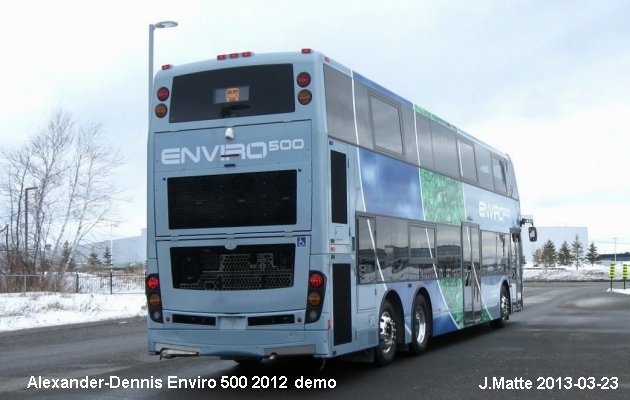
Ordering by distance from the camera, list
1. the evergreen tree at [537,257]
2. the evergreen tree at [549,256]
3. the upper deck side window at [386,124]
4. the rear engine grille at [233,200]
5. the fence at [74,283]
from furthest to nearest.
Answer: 1. the evergreen tree at [537,257]
2. the evergreen tree at [549,256]
3. the fence at [74,283]
4. the upper deck side window at [386,124]
5. the rear engine grille at [233,200]

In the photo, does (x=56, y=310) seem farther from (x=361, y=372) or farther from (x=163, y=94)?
(x=361, y=372)

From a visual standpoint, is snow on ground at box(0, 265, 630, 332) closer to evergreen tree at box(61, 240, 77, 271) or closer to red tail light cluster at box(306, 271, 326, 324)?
evergreen tree at box(61, 240, 77, 271)

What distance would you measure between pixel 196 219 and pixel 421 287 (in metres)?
4.58

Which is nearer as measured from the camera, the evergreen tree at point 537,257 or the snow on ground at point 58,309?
the snow on ground at point 58,309

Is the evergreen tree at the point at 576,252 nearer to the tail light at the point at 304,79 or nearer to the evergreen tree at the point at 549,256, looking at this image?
the evergreen tree at the point at 549,256

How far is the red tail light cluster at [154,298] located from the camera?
939 cm

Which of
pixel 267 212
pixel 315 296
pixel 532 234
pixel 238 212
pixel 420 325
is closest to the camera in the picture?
pixel 315 296

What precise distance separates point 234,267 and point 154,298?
1.25m

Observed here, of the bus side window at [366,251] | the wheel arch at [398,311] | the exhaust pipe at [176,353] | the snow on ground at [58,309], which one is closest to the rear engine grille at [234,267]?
the exhaust pipe at [176,353]

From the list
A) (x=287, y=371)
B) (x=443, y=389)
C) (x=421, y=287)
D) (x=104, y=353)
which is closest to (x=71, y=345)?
(x=104, y=353)

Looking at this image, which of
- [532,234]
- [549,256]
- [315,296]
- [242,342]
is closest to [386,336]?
[315,296]

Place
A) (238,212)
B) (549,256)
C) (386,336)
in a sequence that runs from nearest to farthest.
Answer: (238,212) < (386,336) < (549,256)

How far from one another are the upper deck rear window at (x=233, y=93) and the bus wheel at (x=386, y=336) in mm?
3504

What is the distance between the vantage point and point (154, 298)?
945 centimetres
